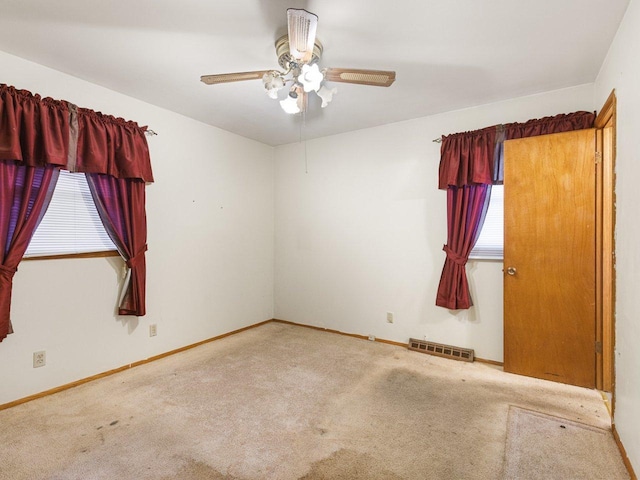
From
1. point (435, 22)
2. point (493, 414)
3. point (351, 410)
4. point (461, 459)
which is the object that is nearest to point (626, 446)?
point (493, 414)

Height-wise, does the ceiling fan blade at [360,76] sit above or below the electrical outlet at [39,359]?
above

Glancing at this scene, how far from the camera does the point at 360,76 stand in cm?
192

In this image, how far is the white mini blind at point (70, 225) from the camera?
2.46 m

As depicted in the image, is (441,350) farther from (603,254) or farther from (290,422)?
(290,422)

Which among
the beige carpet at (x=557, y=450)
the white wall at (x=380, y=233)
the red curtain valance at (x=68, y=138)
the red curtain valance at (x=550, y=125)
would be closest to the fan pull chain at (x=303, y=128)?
the white wall at (x=380, y=233)

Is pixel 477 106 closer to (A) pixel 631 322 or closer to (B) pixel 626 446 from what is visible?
(A) pixel 631 322

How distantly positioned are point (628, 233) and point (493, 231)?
1.33 m

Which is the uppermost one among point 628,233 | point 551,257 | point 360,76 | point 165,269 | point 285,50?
point 285,50

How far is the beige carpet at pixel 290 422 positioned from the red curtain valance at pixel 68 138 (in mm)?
1752

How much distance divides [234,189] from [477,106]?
9.24 feet

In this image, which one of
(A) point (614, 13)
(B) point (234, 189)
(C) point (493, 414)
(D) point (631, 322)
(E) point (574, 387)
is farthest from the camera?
(B) point (234, 189)

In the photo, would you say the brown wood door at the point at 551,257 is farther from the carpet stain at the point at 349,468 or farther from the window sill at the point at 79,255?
the window sill at the point at 79,255

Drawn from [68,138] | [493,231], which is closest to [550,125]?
[493,231]

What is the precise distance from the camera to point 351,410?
2.26 m
